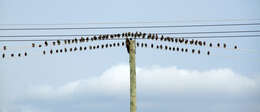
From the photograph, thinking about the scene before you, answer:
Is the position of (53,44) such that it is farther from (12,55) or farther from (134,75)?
(134,75)

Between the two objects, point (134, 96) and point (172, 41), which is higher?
point (172, 41)

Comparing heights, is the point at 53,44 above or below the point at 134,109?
above

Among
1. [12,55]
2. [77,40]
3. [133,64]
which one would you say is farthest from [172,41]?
[12,55]

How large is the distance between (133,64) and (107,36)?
8.25ft

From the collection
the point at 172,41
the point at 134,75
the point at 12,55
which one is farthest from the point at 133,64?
the point at 12,55

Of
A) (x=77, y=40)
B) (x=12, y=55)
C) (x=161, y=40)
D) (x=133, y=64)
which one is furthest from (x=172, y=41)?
(x=12, y=55)

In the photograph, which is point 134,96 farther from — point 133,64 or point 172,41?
point 172,41

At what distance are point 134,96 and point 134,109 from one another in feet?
2.52

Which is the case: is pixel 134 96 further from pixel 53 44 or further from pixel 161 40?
pixel 53 44

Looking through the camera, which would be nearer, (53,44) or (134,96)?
(134,96)

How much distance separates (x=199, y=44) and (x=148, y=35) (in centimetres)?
392

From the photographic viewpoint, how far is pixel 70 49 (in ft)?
126

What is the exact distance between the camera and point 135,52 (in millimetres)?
36719

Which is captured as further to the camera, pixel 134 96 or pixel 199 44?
pixel 199 44
